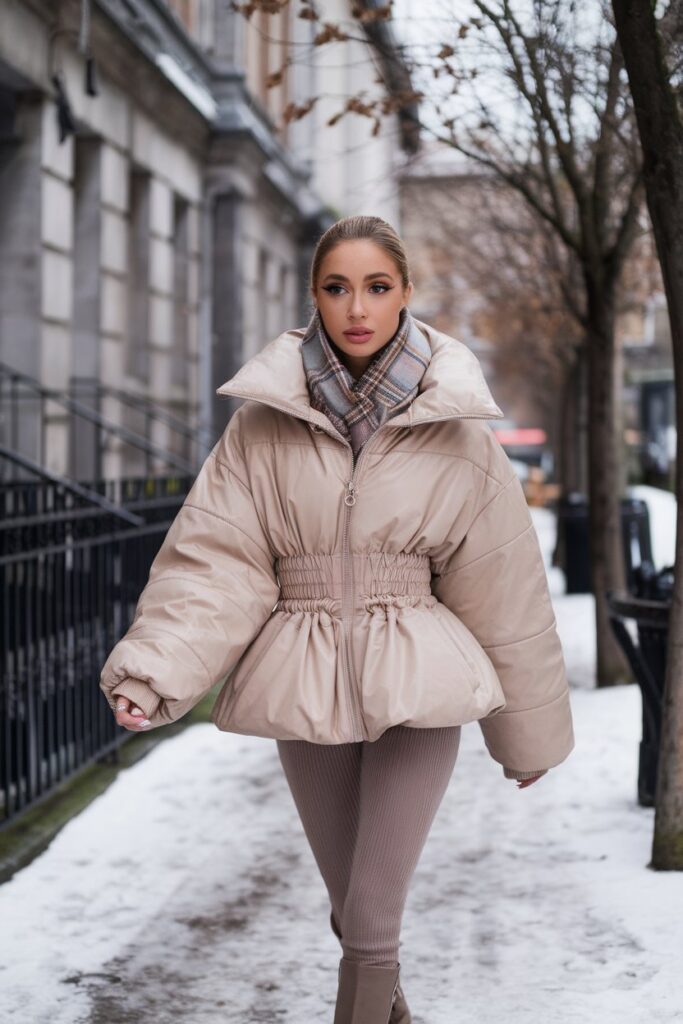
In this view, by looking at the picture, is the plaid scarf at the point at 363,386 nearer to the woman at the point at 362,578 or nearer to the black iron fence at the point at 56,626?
the woman at the point at 362,578

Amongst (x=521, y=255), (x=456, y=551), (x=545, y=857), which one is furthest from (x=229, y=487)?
(x=521, y=255)

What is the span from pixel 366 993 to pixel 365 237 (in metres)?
1.66

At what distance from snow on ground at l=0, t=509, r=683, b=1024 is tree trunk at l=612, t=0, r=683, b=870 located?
0.81ft

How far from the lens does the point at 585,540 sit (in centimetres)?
1619

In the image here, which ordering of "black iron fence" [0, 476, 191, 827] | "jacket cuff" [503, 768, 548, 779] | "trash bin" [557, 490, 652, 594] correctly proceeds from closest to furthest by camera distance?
"jacket cuff" [503, 768, 548, 779], "black iron fence" [0, 476, 191, 827], "trash bin" [557, 490, 652, 594]

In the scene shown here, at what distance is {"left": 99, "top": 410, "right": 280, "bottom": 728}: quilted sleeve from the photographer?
3.21 metres

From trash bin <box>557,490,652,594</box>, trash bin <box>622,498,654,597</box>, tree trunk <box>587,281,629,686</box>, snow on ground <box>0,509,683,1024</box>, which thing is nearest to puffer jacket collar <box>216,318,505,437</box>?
snow on ground <box>0,509,683,1024</box>

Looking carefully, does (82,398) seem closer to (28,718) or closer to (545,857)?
(28,718)

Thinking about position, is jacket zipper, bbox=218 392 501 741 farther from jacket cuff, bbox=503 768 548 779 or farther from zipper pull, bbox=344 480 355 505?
jacket cuff, bbox=503 768 548 779

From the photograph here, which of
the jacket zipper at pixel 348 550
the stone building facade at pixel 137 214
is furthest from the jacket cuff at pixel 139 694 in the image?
the stone building facade at pixel 137 214

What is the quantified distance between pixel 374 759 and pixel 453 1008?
1.23 metres

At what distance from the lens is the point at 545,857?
596cm

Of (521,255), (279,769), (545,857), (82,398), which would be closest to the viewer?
(545,857)

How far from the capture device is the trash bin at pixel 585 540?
14.9 metres
